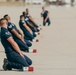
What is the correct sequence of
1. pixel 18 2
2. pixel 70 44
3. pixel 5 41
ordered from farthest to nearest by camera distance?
pixel 18 2 → pixel 70 44 → pixel 5 41

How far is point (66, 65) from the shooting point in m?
14.2

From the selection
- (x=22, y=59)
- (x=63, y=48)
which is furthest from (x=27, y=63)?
(x=63, y=48)

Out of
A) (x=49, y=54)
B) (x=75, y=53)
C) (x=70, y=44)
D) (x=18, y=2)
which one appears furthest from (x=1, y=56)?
(x=18, y=2)

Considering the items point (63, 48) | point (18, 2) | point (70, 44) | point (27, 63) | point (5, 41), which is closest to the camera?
point (5, 41)

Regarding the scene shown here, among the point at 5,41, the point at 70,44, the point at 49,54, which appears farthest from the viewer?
the point at 70,44

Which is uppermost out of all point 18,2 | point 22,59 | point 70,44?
point 22,59

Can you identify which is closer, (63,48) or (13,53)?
(13,53)

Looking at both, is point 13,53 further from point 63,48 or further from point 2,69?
point 63,48

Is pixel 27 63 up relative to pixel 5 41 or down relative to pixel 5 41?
down

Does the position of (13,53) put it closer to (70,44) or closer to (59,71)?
(59,71)

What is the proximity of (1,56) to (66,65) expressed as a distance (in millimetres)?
3154

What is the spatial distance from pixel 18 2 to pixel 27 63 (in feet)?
272

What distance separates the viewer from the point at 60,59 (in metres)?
15.6

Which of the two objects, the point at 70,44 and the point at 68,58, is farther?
the point at 70,44
